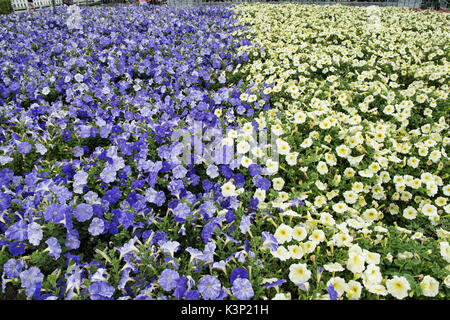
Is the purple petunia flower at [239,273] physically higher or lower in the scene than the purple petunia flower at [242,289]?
higher

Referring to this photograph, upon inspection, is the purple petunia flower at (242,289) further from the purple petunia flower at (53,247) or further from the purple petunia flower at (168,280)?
the purple petunia flower at (53,247)

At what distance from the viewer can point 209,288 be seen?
1.78 metres

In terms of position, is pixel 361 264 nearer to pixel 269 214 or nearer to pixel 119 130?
pixel 269 214

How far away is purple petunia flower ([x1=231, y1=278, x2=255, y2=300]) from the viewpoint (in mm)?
1764

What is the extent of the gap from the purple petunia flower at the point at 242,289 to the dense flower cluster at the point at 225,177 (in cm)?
1

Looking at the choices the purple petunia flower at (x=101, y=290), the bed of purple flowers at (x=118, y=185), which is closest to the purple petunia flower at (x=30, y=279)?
the bed of purple flowers at (x=118, y=185)

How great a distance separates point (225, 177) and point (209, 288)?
1218 mm

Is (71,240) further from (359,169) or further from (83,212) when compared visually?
(359,169)

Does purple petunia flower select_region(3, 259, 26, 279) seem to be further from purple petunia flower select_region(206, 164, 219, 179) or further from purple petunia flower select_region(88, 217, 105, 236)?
purple petunia flower select_region(206, 164, 219, 179)

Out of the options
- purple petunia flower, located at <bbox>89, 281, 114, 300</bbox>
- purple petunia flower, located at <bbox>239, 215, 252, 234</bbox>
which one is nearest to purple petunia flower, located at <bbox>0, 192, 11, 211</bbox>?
purple petunia flower, located at <bbox>89, 281, 114, 300</bbox>

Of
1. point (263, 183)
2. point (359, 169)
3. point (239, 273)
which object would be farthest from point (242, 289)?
Result: point (359, 169)

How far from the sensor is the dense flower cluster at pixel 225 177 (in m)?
1.98

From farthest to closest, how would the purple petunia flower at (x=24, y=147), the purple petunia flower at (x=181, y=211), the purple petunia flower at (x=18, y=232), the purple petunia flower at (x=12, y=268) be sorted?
the purple petunia flower at (x=24, y=147) → the purple petunia flower at (x=181, y=211) → the purple petunia flower at (x=18, y=232) → the purple petunia flower at (x=12, y=268)

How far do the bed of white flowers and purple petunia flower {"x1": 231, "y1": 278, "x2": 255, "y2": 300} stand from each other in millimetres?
188
